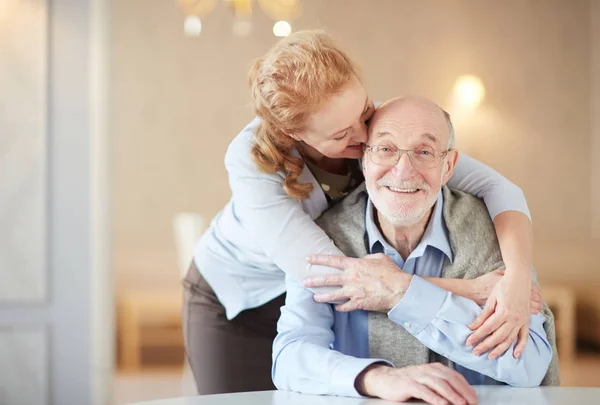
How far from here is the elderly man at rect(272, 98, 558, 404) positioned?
1.47 m

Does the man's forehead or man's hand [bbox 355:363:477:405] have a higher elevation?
the man's forehead

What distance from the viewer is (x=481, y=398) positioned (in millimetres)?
1262

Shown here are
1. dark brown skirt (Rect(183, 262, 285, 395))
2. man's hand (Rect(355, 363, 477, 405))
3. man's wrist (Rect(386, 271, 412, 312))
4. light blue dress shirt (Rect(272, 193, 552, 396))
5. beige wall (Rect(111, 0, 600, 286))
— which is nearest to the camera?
man's hand (Rect(355, 363, 477, 405))

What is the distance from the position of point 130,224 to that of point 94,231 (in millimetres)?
1036

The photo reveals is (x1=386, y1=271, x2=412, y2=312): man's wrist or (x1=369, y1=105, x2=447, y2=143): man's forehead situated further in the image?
(x1=369, y1=105, x2=447, y2=143): man's forehead

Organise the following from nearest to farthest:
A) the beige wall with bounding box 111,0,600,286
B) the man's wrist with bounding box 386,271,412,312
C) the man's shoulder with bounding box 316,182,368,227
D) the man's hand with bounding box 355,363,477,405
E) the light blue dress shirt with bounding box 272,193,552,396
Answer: the man's hand with bounding box 355,363,477,405 → the light blue dress shirt with bounding box 272,193,552,396 → the man's wrist with bounding box 386,271,412,312 → the man's shoulder with bounding box 316,182,368,227 → the beige wall with bounding box 111,0,600,286

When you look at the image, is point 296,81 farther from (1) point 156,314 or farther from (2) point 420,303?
(1) point 156,314

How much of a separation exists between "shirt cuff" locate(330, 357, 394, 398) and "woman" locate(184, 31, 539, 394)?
288mm

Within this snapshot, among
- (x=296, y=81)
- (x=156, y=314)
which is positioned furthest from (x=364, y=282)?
(x=156, y=314)

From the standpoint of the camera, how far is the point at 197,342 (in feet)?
7.25

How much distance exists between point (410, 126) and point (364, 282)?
0.36 m

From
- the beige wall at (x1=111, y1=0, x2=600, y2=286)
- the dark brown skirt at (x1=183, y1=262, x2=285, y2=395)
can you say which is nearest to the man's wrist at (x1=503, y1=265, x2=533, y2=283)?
the dark brown skirt at (x1=183, y1=262, x2=285, y2=395)

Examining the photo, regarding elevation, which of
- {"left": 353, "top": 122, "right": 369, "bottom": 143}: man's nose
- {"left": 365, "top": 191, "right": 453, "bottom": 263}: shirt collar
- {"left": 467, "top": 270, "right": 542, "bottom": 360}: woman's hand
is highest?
{"left": 353, "top": 122, "right": 369, "bottom": 143}: man's nose

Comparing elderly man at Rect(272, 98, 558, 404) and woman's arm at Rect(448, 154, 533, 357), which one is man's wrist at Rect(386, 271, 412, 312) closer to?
elderly man at Rect(272, 98, 558, 404)
